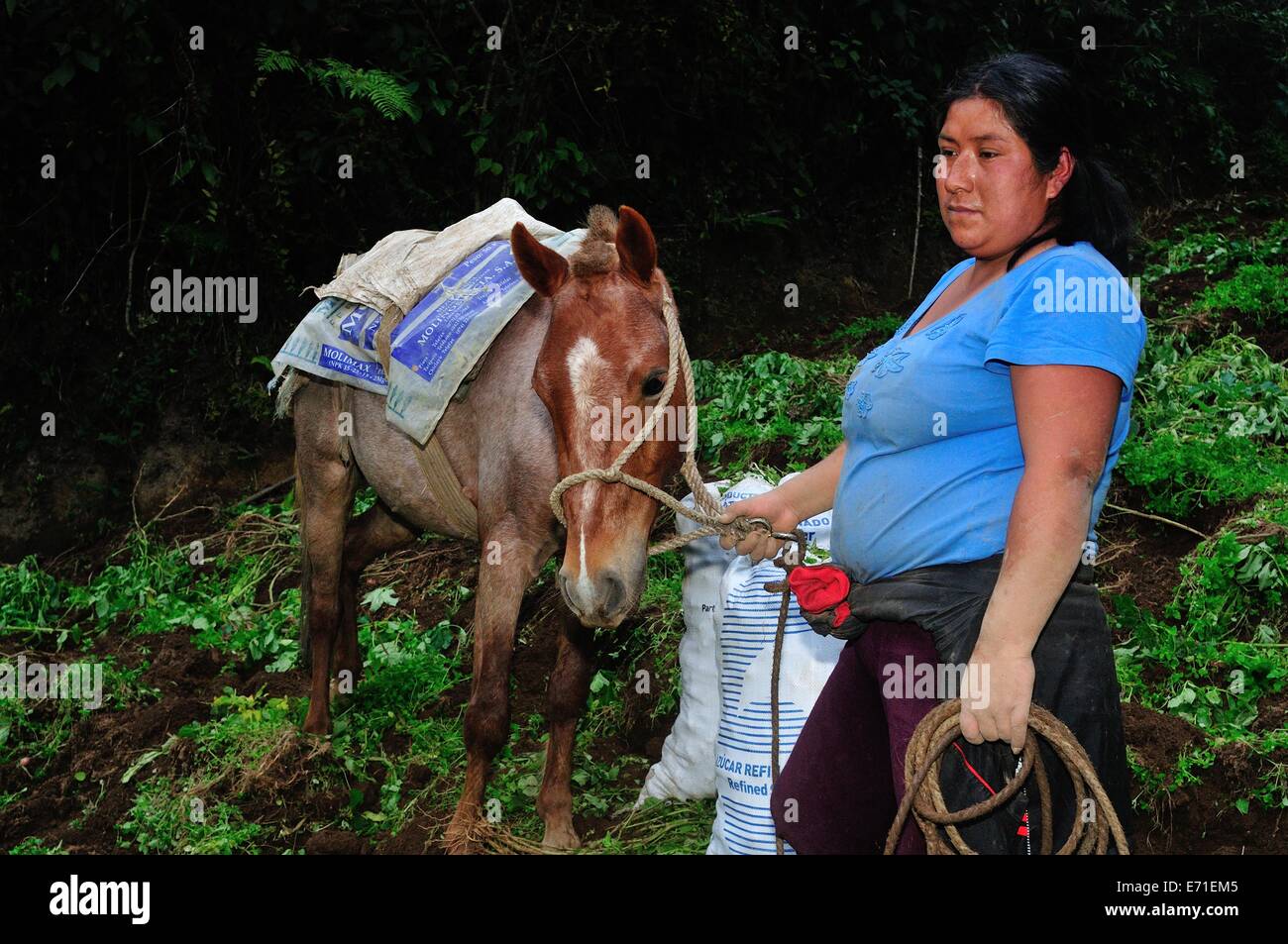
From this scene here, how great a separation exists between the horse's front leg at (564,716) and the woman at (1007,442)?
6.42 ft

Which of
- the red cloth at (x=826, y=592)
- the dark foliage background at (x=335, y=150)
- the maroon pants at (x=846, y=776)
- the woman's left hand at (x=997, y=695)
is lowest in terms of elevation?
the maroon pants at (x=846, y=776)

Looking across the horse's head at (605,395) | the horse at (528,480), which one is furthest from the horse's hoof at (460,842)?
the horse's head at (605,395)

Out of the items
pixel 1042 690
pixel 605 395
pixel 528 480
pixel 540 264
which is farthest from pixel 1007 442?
pixel 528 480

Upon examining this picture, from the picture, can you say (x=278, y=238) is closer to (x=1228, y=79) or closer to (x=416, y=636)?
(x=416, y=636)

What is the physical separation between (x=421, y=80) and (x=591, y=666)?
5.06 m

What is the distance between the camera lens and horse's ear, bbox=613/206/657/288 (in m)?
3.21

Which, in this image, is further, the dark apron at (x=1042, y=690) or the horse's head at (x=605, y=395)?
the horse's head at (x=605, y=395)

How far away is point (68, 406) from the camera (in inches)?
302

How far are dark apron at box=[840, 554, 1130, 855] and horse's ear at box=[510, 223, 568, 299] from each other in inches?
68.1

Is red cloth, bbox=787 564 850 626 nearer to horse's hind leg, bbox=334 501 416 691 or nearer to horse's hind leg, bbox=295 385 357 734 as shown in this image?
horse's hind leg, bbox=295 385 357 734

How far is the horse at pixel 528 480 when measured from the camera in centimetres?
303

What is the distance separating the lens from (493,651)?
3895mm

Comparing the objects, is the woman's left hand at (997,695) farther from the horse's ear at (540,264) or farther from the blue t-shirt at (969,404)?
the horse's ear at (540,264)

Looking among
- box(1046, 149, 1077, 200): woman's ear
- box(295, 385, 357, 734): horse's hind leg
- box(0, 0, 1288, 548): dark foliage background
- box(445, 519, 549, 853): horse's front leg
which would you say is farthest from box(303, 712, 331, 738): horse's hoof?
box(1046, 149, 1077, 200): woman's ear
